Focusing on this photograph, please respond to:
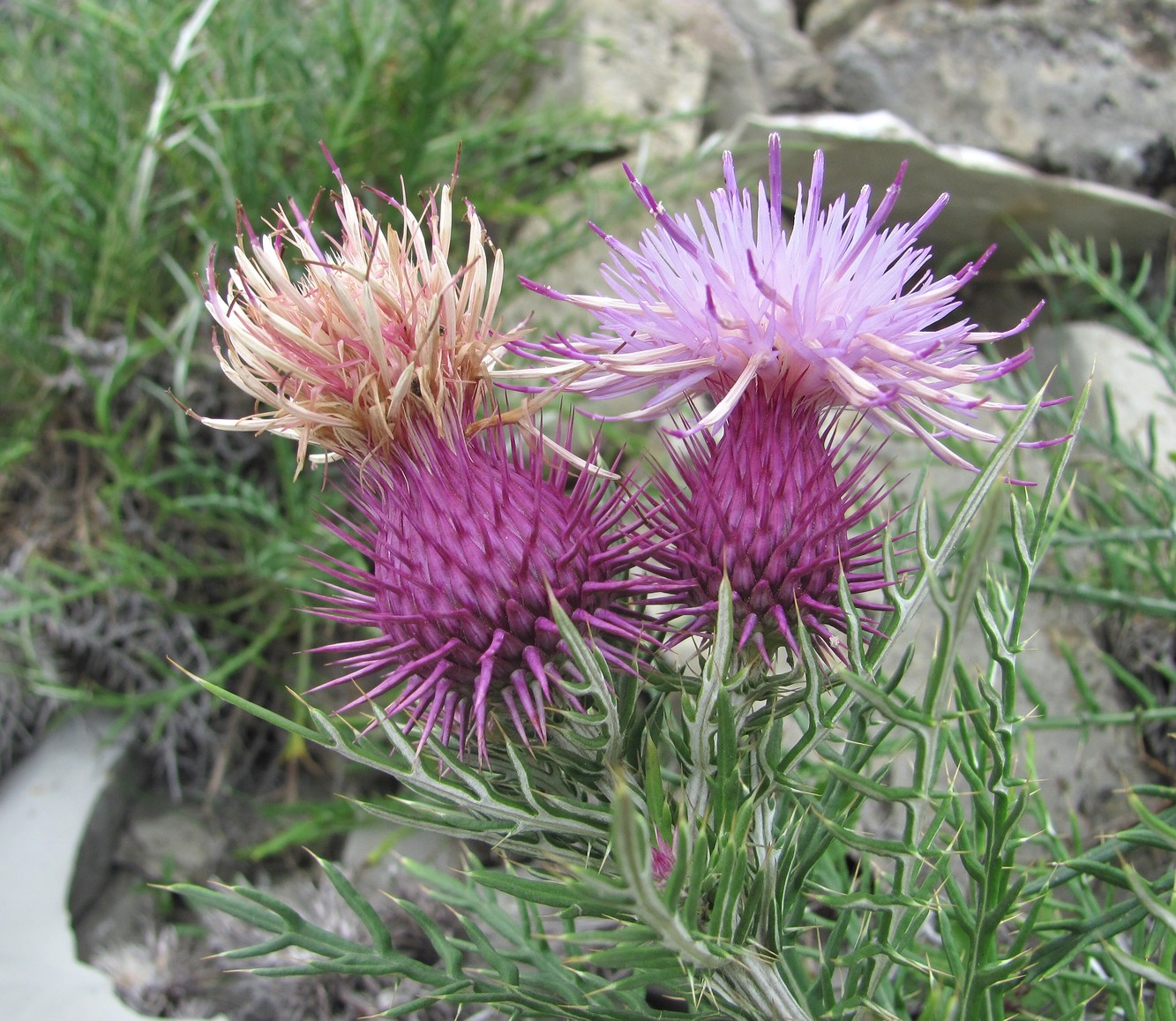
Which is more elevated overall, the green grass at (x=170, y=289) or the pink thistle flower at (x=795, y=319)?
the pink thistle flower at (x=795, y=319)

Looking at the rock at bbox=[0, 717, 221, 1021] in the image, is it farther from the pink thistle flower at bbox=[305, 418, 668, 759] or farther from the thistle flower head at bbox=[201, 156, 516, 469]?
the thistle flower head at bbox=[201, 156, 516, 469]

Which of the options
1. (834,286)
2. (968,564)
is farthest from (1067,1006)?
(834,286)

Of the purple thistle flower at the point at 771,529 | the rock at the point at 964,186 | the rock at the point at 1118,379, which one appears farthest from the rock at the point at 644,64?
the purple thistle flower at the point at 771,529

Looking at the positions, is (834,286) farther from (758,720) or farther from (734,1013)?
(734,1013)

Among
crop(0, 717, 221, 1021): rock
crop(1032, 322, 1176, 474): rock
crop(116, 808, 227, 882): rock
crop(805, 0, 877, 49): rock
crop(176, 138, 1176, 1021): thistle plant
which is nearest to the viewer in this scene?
crop(176, 138, 1176, 1021): thistle plant

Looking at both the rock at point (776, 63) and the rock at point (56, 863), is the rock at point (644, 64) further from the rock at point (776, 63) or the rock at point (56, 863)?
the rock at point (56, 863)

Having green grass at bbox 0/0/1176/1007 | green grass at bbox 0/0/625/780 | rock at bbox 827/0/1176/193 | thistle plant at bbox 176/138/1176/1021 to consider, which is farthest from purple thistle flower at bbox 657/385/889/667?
rock at bbox 827/0/1176/193
